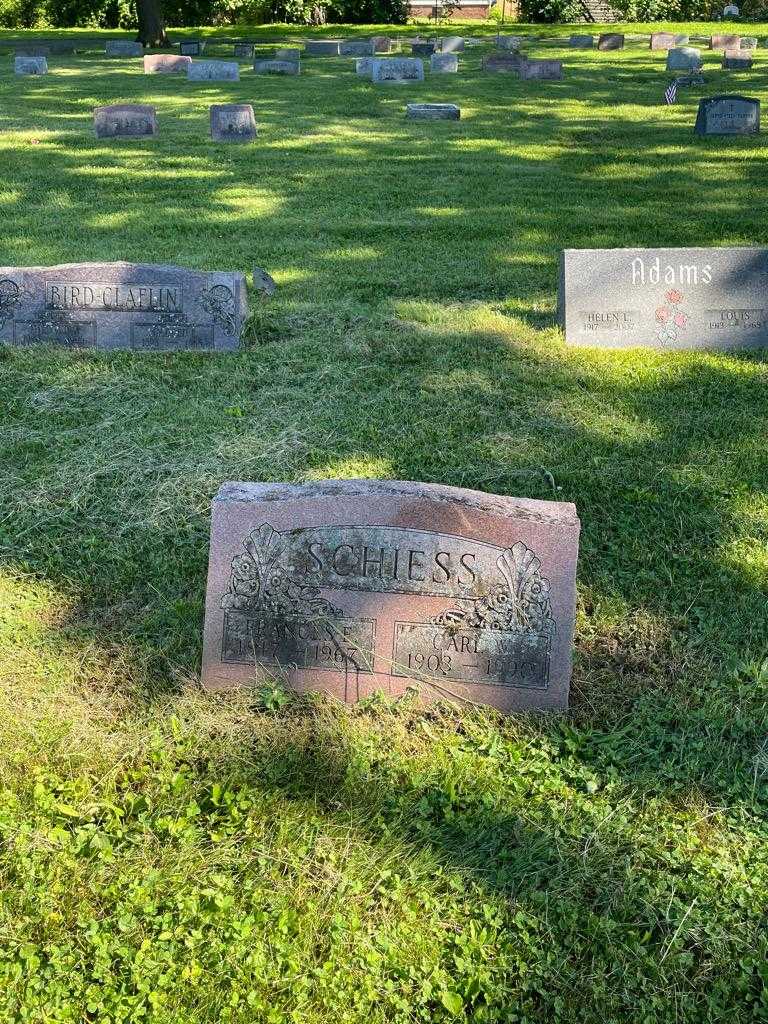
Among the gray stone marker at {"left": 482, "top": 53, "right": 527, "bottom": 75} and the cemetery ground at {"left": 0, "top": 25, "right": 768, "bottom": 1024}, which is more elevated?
the gray stone marker at {"left": 482, "top": 53, "right": 527, "bottom": 75}

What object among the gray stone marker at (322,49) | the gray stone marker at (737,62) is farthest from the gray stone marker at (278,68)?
the gray stone marker at (737,62)

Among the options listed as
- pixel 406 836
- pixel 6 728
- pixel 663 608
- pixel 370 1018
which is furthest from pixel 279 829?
pixel 663 608

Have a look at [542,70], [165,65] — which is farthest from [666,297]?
[165,65]

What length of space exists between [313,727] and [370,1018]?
1054 millimetres

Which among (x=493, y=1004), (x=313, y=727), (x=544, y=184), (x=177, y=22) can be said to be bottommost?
(x=493, y=1004)

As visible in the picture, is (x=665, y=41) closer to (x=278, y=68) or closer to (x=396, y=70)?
(x=396, y=70)

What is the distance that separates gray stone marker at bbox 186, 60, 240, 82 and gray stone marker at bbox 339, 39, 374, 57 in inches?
291

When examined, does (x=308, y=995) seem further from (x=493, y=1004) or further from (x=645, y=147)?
(x=645, y=147)

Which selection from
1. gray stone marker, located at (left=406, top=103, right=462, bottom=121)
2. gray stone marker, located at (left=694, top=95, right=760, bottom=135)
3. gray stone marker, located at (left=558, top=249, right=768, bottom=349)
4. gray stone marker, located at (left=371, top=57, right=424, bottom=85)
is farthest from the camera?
gray stone marker, located at (left=371, top=57, right=424, bottom=85)

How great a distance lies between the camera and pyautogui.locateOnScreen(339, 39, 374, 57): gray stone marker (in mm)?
29344

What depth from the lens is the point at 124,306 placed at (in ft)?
22.5

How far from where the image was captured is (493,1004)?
248cm

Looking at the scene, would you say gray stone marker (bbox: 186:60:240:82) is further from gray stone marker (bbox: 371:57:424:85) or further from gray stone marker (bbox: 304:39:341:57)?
gray stone marker (bbox: 304:39:341:57)

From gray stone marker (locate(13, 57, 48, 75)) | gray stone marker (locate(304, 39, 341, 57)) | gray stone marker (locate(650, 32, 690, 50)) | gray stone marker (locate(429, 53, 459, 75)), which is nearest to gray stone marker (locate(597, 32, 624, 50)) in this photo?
gray stone marker (locate(650, 32, 690, 50))
